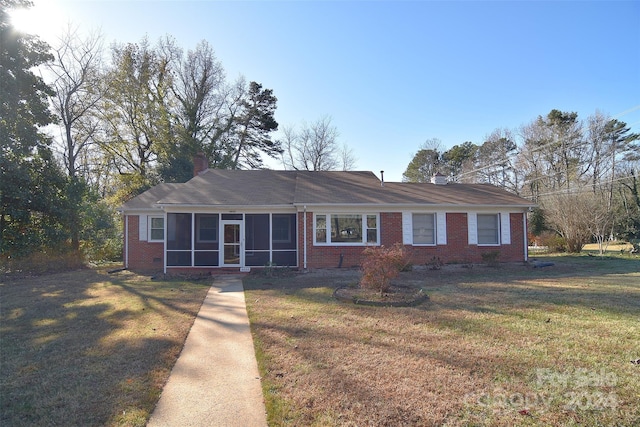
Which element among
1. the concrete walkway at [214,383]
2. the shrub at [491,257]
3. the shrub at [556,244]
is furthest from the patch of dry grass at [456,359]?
the shrub at [556,244]

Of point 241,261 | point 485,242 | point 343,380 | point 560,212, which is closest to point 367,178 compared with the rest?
point 485,242

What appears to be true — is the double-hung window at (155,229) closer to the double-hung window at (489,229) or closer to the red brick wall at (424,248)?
the red brick wall at (424,248)

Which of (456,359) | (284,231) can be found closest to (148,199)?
(284,231)

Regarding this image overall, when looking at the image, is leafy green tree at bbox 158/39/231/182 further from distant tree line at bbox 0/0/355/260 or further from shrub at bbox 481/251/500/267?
shrub at bbox 481/251/500/267

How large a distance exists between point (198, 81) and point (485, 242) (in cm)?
2849

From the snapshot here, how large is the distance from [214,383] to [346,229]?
1109cm

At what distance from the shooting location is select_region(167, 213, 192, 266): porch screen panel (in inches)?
579

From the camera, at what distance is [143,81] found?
29250 millimetres

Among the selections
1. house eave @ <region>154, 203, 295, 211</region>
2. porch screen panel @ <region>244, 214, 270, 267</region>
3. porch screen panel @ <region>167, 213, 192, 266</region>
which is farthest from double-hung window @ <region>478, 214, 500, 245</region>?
porch screen panel @ <region>167, 213, 192, 266</region>

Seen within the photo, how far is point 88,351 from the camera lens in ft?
17.1

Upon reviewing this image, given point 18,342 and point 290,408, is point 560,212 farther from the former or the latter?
point 18,342

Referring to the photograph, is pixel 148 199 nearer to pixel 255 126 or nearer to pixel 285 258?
pixel 285 258

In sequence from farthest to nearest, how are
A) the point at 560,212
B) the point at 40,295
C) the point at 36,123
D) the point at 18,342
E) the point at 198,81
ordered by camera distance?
1. the point at 198,81
2. the point at 560,212
3. the point at 36,123
4. the point at 40,295
5. the point at 18,342

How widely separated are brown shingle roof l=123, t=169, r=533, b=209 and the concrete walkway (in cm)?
862
